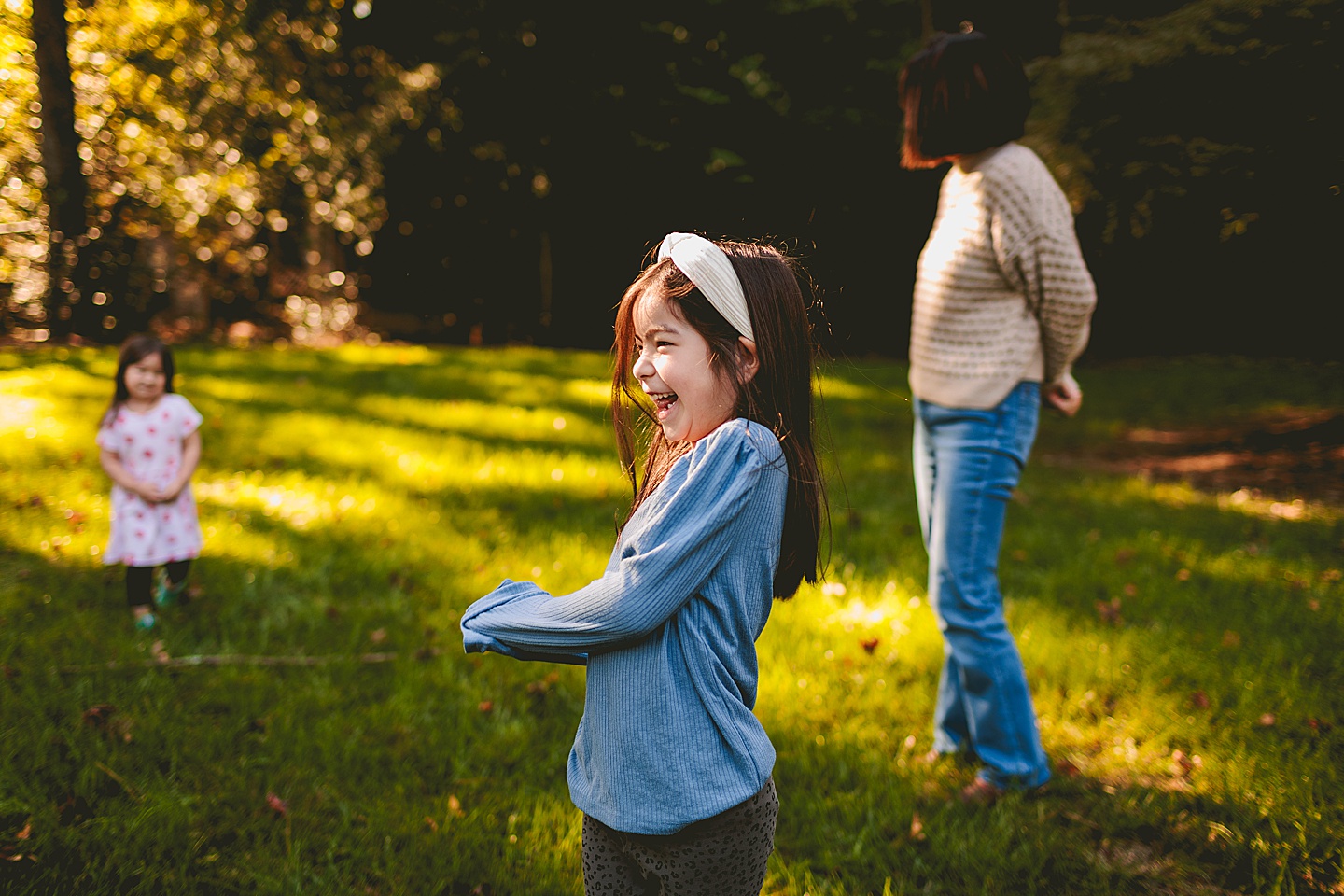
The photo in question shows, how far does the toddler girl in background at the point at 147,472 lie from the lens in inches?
155

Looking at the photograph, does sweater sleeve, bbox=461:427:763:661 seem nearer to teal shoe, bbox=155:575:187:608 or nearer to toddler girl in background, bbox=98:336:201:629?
toddler girl in background, bbox=98:336:201:629

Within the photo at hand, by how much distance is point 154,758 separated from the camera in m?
2.97

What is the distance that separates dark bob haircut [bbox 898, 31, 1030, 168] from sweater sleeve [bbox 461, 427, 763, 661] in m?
1.72

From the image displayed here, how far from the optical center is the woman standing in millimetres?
2699

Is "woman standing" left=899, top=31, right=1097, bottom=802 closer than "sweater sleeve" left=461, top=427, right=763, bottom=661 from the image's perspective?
No

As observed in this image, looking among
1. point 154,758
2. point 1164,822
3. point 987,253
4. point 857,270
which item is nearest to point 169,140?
point 857,270

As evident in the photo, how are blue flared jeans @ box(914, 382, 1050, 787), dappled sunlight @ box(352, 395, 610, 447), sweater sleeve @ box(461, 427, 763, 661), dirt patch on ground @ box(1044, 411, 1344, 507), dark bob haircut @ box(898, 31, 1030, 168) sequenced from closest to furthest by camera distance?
sweater sleeve @ box(461, 427, 763, 661) → dark bob haircut @ box(898, 31, 1030, 168) → blue flared jeans @ box(914, 382, 1050, 787) → dappled sunlight @ box(352, 395, 610, 447) → dirt patch on ground @ box(1044, 411, 1344, 507)

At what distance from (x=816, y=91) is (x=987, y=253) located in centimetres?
1254

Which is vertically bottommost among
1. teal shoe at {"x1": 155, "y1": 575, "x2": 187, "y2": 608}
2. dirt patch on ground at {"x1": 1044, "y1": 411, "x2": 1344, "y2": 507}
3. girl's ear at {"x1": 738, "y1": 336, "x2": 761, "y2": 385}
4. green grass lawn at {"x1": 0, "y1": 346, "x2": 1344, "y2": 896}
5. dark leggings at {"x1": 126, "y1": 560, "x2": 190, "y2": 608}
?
dirt patch on ground at {"x1": 1044, "y1": 411, "x2": 1344, "y2": 507}

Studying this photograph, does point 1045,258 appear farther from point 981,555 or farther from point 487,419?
point 487,419

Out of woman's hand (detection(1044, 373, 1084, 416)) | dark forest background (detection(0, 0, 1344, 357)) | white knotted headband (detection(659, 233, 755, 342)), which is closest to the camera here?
white knotted headband (detection(659, 233, 755, 342))

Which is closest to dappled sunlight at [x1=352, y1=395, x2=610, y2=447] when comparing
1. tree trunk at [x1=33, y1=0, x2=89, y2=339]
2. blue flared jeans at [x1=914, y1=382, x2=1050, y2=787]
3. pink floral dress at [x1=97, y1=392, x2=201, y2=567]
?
pink floral dress at [x1=97, y1=392, x2=201, y2=567]

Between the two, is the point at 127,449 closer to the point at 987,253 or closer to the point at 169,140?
the point at 987,253

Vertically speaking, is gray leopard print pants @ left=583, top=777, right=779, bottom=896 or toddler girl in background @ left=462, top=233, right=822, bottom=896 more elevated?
toddler girl in background @ left=462, top=233, right=822, bottom=896
